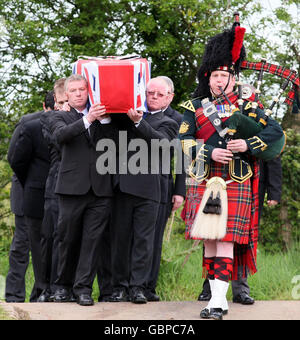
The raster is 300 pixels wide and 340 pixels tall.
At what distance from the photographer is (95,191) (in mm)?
5027

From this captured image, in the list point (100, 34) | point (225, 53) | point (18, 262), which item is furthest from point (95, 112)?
point (100, 34)

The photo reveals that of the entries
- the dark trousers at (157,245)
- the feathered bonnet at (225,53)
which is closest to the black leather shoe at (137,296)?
the dark trousers at (157,245)

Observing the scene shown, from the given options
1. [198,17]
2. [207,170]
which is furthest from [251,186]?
[198,17]

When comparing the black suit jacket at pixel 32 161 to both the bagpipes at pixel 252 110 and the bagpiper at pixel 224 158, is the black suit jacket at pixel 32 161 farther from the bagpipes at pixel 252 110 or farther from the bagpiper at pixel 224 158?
the bagpipes at pixel 252 110

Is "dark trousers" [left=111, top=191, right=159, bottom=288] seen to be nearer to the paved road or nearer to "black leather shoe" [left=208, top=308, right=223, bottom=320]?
the paved road

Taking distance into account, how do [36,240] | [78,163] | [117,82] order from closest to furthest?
1. [117,82]
2. [78,163]
3. [36,240]

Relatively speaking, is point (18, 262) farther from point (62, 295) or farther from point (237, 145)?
point (237, 145)

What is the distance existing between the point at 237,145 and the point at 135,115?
82 centimetres

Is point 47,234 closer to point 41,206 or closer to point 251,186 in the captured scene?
point 41,206

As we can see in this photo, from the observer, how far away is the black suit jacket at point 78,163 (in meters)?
4.99

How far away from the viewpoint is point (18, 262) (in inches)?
262

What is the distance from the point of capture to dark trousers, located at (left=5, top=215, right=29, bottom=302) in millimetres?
6586

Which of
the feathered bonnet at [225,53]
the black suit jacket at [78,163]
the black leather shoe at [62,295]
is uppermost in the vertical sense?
the feathered bonnet at [225,53]

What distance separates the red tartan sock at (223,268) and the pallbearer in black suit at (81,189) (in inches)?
40.1
